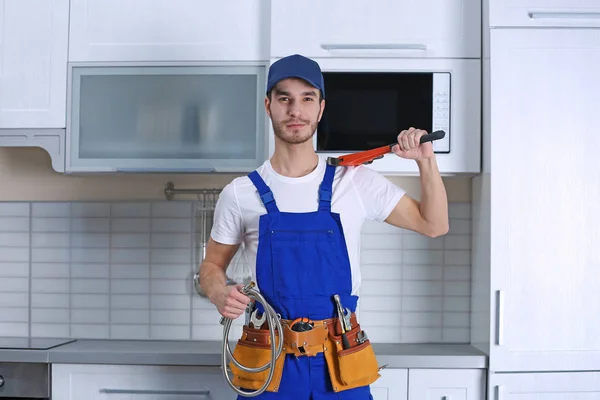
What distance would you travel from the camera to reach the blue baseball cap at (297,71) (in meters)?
1.90

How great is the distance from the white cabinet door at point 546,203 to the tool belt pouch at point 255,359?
90 centimetres

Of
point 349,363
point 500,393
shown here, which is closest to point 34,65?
point 349,363

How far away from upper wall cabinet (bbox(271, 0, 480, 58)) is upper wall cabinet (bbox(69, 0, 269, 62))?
4.6 inches

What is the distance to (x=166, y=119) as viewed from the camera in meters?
2.62

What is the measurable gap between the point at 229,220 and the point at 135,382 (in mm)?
828

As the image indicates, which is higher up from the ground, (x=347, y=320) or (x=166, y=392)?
(x=347, y=320)

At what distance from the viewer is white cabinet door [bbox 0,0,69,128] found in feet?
8.62

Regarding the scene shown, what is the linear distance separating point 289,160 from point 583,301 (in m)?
1.13

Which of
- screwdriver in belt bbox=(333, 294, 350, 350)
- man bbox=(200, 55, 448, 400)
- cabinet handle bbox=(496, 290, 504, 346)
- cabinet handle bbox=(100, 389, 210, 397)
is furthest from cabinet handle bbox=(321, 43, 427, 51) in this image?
cabinet handle bbox=(100, 389, 210, 397)

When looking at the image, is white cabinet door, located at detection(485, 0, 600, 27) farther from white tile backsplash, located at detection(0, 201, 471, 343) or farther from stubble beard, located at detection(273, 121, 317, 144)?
stubble beard, located at detection(273, 121, 317, 144)

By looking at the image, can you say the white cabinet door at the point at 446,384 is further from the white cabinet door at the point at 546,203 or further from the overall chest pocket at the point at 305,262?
the overall chest pocket at the point at 305,262

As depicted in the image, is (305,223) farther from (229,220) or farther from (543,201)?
(543,201)

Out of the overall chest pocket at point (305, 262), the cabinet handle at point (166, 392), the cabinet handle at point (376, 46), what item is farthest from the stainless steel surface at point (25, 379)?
the cabinet handle at point (376, 46)

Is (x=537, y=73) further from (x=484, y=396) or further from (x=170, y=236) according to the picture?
(x=170, y=236)
